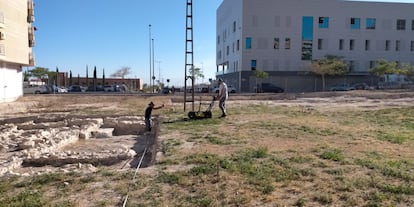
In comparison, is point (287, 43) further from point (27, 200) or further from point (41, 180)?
point (27, 200)

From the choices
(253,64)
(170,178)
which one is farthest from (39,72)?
(170,178)

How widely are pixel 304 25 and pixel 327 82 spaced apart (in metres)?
11.3

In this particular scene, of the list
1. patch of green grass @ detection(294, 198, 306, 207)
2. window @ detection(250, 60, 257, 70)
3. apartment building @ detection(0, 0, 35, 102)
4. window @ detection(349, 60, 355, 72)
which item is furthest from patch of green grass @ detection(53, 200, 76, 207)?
window @ detection(349, 60, 355, 72)

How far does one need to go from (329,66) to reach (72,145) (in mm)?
50862

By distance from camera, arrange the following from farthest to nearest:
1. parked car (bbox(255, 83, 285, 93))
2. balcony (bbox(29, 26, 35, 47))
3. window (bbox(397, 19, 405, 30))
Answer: window (bbox(397, 19, 405, 30))
parked car (bbox(255, 83, 285, 93))
balcony (bbox(29, 26, 35, 47))

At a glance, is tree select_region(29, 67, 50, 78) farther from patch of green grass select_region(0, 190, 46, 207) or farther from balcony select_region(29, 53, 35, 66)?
patch of green grass select_region(0, 190, 46, 207)

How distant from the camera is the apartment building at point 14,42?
1109 inches

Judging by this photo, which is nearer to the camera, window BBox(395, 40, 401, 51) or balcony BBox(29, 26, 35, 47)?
balcony BBox(29, 26, 35, 47)

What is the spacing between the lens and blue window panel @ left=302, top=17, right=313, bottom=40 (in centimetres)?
6159

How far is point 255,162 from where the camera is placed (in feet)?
22.7

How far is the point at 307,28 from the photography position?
61.8 metres

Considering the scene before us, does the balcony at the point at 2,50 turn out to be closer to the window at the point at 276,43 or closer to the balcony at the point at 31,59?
the balcony at the point at 31,59

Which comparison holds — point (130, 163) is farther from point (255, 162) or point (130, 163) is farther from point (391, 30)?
point (391, 30)

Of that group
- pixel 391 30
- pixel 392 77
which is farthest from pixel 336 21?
pixel 392 77
